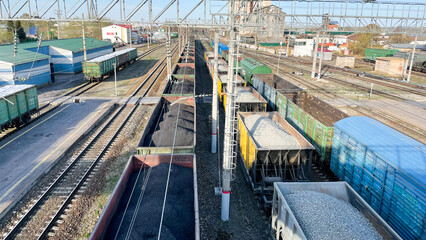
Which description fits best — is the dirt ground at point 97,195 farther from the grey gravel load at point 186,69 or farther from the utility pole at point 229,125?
the grey gravel load at point 186,69

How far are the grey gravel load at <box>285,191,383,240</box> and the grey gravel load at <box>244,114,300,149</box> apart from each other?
10.4 ft

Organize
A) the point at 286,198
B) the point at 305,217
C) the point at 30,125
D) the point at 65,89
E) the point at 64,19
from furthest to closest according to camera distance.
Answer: the point at 65,89 < the point at 30,125 < the point at 64,19 < the point at 286,198 < the point at 305,217

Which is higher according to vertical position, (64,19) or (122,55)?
(64,19)

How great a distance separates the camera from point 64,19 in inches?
736

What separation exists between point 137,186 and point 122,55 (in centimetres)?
3936

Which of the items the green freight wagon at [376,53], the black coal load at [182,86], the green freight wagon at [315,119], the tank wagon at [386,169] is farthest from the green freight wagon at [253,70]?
the green freight wagon at [376,53]

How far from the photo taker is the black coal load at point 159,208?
8.20 m

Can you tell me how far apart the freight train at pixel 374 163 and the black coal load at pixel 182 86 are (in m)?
8.27

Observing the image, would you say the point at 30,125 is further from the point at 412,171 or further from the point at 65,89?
the point at 412,171

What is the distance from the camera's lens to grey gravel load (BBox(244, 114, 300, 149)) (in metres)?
12.4

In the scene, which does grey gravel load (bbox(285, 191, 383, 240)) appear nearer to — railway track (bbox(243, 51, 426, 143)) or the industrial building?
railway track (bbox(243, 51, 426, 143))

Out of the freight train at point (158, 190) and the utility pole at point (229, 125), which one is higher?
the utility pole at point (229, 125)

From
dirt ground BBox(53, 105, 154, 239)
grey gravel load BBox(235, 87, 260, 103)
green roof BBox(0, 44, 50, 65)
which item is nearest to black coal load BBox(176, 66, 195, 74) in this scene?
grey gravel load BBox(235, 87, 260, 103)

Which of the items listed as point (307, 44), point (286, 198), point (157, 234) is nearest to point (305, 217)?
point (286, 198)
